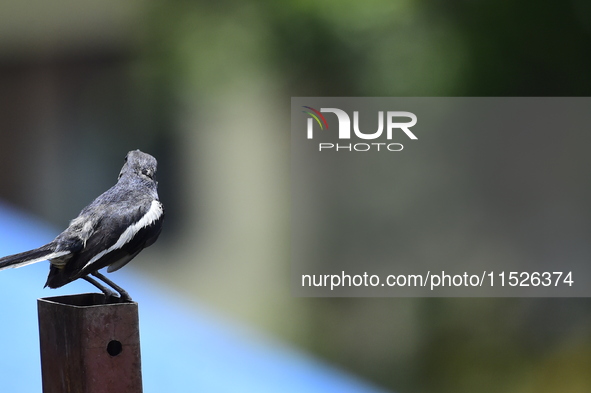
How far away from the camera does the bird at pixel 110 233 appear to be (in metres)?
2.27

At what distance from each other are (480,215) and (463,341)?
1.90ft

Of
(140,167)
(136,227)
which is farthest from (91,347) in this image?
(140,167)

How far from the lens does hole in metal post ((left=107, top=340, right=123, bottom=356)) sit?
220cm

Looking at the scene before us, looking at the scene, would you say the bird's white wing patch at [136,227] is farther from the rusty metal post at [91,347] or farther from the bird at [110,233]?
the rusty metal post at [91,347]

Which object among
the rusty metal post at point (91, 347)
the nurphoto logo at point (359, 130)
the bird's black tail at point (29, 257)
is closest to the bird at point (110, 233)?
the bird's black tail at point (29, 257)

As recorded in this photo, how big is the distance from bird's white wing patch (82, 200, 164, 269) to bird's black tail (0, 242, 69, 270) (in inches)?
4.5

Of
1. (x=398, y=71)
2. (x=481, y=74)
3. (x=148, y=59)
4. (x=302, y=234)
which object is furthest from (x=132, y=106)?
(x=481, y=74)

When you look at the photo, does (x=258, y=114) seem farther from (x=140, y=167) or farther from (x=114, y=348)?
(x=114, y=348)

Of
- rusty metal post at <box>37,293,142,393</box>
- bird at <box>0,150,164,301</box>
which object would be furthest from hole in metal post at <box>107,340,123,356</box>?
bird at <box>0,150,164,301</box>

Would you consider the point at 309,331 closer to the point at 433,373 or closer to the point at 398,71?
the point at 433,373

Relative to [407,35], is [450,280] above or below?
below

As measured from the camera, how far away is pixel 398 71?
3.51m

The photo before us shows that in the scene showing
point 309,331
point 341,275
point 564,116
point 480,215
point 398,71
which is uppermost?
point 398,71

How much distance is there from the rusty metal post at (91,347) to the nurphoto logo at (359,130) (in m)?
1.54
